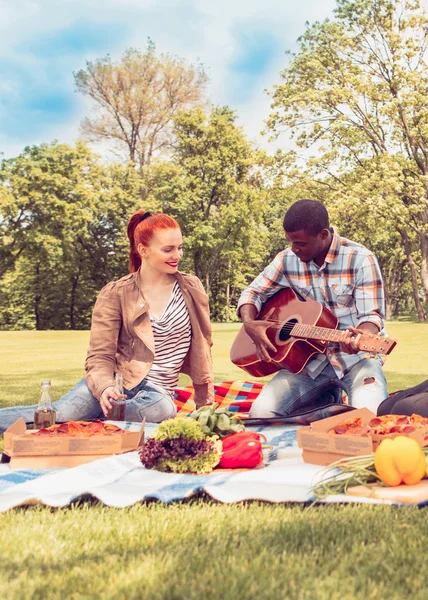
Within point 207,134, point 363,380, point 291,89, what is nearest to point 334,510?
point 363,380

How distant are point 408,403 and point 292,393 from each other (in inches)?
51.4

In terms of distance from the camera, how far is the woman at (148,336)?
18.2 feet

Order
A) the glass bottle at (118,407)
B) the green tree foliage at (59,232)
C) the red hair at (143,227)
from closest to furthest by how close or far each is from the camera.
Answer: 1. the glass bottle at (118,407)
2. the red hair at (143,227)
3. the green tree foliage at (59,232)

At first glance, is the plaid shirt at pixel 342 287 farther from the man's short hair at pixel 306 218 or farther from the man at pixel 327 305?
the man's short hair at pixel 306 218

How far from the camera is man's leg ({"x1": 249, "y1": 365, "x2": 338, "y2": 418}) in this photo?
5.96 meters

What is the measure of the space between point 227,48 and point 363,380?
58831mm

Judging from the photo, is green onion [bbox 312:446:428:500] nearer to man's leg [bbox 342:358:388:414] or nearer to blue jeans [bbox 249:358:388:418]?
man's leg [bbox 342:358:388:414]

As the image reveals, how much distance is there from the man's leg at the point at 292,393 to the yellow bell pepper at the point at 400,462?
2.42 metres

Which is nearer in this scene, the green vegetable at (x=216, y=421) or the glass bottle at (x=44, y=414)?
the green vegetable at (x=216, y=421)

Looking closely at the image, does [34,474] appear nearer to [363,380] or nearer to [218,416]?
[218,416]

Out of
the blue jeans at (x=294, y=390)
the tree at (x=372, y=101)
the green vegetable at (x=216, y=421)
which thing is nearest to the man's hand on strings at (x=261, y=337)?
the blue jeans at (x=294, y=390)

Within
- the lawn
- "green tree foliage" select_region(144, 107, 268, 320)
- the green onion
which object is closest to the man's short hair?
the green onion

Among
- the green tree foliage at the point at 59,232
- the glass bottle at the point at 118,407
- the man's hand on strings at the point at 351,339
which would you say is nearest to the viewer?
the glass bottle at the point at 118,407

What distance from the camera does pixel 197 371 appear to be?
5.91m
